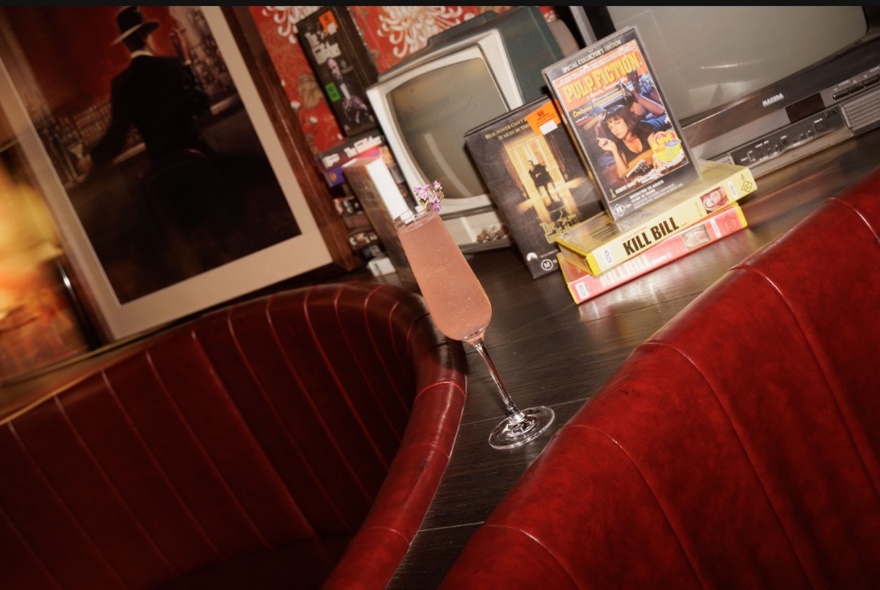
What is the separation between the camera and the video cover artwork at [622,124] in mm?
1479

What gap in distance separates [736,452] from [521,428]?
25cm

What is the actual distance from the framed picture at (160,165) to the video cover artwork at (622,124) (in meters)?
1.39

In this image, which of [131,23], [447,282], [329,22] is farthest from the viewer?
[131,23]

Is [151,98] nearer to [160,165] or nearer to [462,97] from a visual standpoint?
[160,165]

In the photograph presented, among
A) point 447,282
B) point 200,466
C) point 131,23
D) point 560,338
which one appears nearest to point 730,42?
point 560,338

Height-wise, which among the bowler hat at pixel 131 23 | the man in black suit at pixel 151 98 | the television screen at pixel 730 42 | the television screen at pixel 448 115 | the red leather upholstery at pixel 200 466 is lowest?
the red leather upholstery at pixel 200 466

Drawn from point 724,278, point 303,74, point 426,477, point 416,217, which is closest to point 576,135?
point 416,217

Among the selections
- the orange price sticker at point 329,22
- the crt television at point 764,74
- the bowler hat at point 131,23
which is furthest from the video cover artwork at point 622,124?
the bowler hat at point 131,23

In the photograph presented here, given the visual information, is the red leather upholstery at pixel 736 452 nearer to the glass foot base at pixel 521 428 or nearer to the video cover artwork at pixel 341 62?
the glass foot base at pixel 521 428

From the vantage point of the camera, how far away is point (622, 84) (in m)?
1.49

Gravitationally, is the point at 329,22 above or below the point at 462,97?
above

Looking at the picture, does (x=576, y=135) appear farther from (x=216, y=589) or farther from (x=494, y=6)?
(x=216, y=589)

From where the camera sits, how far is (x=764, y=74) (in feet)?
5.48

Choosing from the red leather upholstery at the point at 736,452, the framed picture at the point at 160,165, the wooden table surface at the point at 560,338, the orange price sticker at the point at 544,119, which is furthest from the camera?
the framed picture at the point at 160,165
